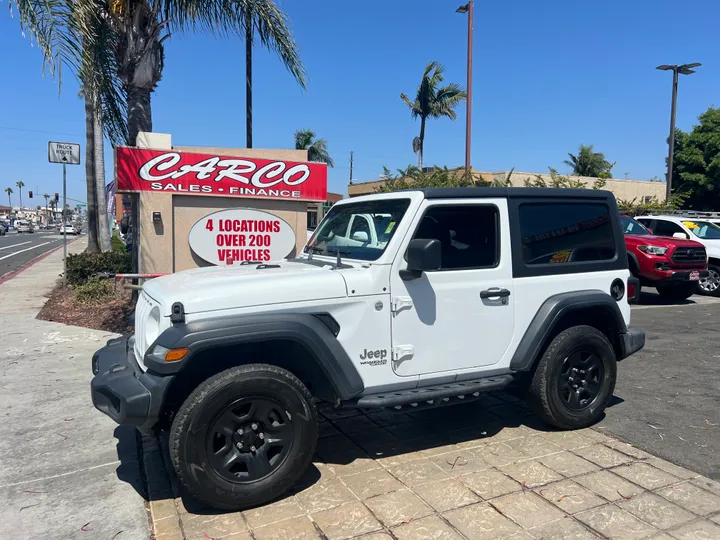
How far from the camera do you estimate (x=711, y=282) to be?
13.3 m

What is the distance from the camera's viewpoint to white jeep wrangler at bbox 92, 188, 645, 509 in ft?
10.8

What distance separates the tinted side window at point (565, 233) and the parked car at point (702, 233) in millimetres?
9341

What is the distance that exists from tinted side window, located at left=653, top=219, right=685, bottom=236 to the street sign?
13.0 meters

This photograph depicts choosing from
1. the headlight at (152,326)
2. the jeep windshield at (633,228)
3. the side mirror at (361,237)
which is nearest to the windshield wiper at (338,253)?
the side mirror at (361,237)

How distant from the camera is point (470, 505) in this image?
343 cm

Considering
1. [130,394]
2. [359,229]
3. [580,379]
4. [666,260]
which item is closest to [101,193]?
[359,229]

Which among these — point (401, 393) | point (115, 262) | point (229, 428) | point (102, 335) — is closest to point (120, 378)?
point (229, 428)

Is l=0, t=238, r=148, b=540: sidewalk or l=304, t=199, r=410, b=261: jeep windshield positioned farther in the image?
l=304, t=199, r=410, b=261: jeep windshield

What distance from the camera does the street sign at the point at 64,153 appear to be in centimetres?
1059

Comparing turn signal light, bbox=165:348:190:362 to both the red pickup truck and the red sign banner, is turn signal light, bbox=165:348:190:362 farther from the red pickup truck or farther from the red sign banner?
the red pickup truck

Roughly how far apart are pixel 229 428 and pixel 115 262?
924 centimetres

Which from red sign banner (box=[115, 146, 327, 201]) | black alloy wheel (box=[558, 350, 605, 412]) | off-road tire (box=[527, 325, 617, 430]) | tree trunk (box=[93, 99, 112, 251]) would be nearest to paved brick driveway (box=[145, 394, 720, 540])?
off-road tire (box=[527, 325, 617, 430])

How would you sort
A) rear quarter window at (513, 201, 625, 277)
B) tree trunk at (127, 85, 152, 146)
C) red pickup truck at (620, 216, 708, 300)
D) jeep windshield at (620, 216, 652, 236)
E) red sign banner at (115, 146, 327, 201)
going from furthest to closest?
jeep windshield at (620, 216, 652, 236) < red pickup truck at (620, 216, 708, 300) < tree trunk at (127, 85, 152, 146) < red sign banner at (115, 146, 327, 201) < rear quarter window at (513, 201, 625, 277)

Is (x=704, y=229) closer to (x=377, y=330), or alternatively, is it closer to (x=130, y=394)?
(x=377, y=330)
